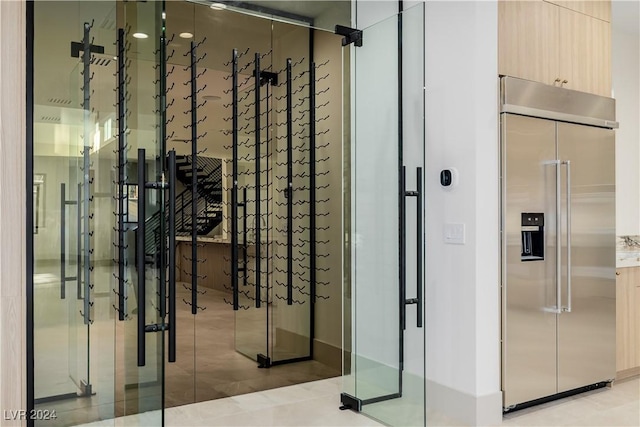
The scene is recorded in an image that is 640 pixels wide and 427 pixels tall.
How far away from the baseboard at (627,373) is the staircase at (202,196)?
10.3ft

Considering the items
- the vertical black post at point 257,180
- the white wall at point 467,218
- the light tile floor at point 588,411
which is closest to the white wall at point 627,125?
the light tile floor at point 588,411

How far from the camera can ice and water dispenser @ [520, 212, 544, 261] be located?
11.4 ft

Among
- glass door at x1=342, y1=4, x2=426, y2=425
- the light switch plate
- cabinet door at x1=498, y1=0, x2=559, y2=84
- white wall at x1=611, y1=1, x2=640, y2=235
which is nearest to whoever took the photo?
glass door at x1=342, y1=4, x2=426, y2=425

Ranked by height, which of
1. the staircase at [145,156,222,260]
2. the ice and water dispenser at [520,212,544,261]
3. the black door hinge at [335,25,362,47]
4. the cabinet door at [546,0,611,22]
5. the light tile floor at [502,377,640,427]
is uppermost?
the cabinet door at [546,0,611,22]

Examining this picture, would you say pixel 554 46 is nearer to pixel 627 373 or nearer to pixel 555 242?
pixel 555 242

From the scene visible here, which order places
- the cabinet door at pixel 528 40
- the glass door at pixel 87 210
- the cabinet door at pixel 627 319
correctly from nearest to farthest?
the glass door at pixel 87 210, the cabinet door at pixel 528 40, the cabinet door at pixel 627 319

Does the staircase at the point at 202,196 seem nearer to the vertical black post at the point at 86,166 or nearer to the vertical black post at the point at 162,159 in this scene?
the vertical black post at the point at 86,166

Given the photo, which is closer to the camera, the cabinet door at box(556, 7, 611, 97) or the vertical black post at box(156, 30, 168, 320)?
the vertical black post at box(156, 30, 168, 320)

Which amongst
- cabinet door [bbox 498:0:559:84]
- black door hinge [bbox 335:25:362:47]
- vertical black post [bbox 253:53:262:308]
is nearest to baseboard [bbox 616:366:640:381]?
cabinet door [bbox 498:0:559:84]

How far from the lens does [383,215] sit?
126 inches

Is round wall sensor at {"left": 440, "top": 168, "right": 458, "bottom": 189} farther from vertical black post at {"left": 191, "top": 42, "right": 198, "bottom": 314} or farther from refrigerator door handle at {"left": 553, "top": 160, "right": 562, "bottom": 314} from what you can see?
vertical black post at {"left": 191, "top": 42, "right": 198, "bottom": 314}

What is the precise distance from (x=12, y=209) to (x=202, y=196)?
191 centimetres

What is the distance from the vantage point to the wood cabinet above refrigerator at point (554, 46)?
3.45 meters

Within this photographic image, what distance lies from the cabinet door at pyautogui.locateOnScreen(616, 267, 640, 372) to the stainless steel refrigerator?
0.52 ft
